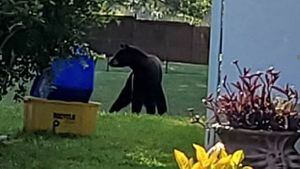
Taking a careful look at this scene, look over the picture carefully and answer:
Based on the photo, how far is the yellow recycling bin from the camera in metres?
7.82

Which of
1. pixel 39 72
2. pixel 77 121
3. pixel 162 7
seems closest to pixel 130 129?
pixel 77 121

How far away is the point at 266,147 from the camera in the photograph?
15.2 feet

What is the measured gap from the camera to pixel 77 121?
7801mm

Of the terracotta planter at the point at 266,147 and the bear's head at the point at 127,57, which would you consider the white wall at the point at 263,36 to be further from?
the bear's head at the point at 127,57

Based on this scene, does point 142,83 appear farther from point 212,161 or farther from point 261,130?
point 212,161

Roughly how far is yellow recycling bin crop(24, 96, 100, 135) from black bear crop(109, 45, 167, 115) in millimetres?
4032

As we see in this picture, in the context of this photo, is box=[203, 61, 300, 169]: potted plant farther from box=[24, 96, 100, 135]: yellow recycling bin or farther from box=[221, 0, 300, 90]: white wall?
box=[24, 96, 100, 135]: yellow recycling bin

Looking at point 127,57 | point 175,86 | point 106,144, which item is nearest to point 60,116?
point 106,144

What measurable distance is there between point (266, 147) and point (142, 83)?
24.5ft

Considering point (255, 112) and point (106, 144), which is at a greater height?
point (255, 112)

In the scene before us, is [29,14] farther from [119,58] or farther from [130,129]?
[119,58]

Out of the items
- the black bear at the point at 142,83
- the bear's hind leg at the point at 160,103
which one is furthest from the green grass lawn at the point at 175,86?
the black bear at the point at 142,83

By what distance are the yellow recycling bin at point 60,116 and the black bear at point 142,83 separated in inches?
159

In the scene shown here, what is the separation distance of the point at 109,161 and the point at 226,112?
2.10 meters
